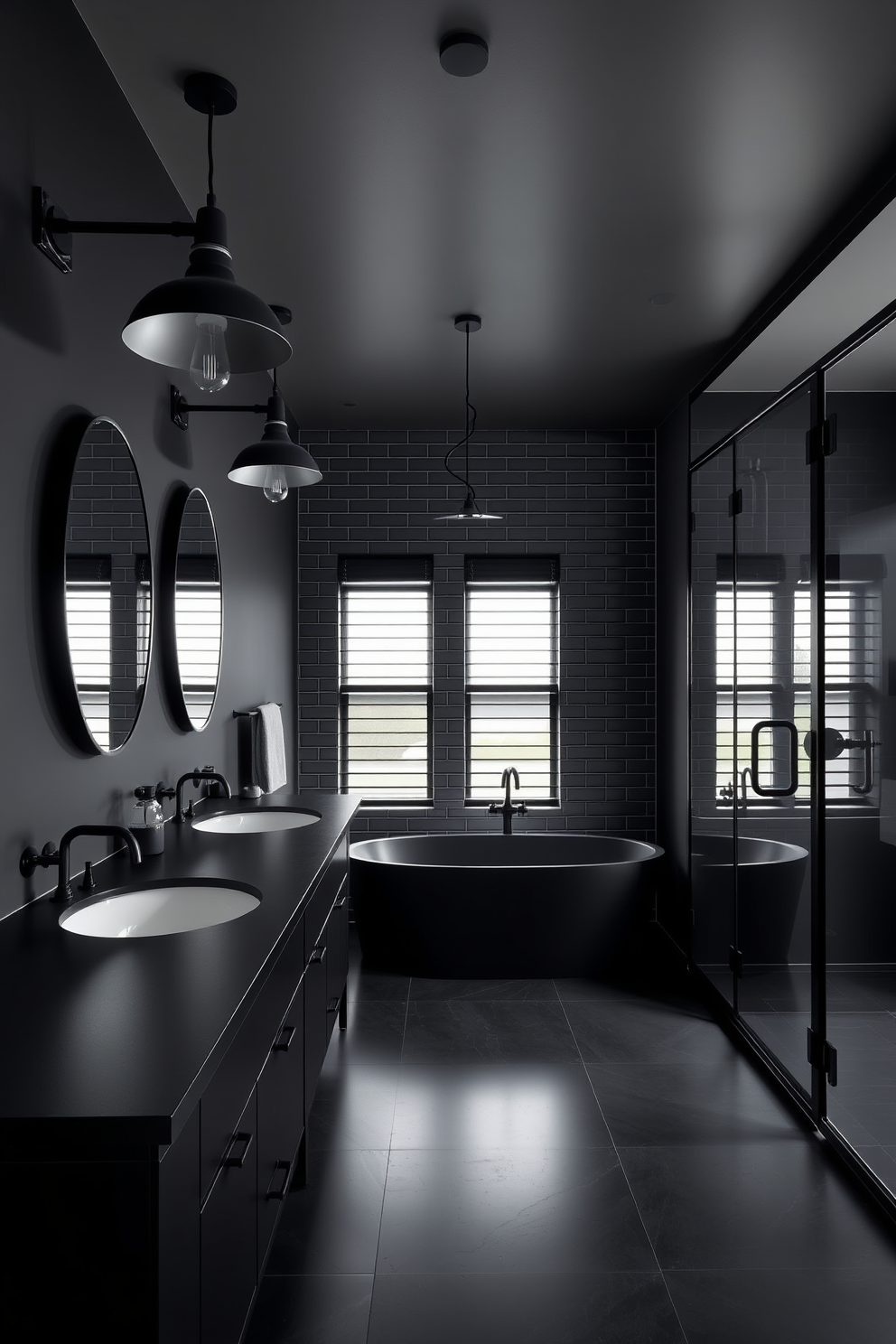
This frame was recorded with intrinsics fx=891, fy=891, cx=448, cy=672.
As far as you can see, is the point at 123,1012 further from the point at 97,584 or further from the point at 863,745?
the point at 863,745

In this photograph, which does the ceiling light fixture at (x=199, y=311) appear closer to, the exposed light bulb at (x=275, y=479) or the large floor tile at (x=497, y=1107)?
the exposed light bulb at (x=275, y=479)

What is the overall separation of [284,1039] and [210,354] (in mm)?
1419

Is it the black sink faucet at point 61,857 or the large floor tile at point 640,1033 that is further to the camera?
the large floor tile at point 640,1033

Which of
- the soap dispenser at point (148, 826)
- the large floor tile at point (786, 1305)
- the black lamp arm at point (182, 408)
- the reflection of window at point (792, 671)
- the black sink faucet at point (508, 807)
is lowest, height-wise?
the large floor tile at point (786, 1305)

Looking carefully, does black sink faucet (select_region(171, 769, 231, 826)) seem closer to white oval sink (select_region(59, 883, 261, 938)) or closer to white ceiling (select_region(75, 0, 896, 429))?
white oval sink (select_region(59, 883, 261, 938))

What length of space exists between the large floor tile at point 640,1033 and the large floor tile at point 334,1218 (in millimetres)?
1073

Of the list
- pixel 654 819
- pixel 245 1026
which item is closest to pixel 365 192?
pixel 245 1026

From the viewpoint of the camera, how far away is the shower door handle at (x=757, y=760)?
2902 millimetres

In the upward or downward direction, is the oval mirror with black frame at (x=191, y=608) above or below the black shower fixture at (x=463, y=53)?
below

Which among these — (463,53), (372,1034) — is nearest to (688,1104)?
(372,1034)

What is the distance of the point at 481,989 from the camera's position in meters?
4.08

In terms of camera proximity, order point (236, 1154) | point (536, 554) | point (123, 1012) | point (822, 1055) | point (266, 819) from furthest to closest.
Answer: point (536, 554)
point (266, 819)
point (822, 1055)
point (236, 1154)
point (123, 1012)

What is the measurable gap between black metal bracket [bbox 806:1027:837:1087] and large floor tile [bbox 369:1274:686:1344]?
911mm

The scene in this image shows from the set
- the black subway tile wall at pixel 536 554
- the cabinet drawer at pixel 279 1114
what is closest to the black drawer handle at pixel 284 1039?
the cabinet drawer at pixel 279 1114
